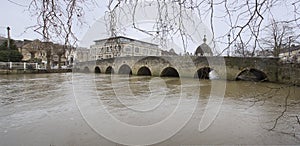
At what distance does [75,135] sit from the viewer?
165 inches

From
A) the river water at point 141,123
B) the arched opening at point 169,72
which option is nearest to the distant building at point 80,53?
the river water at point 141,123

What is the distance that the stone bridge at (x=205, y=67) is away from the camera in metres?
16.9

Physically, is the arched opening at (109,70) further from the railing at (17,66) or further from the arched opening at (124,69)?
the railing at (17,66)

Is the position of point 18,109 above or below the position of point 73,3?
below

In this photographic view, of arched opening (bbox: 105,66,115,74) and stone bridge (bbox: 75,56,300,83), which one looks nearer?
stone bridge (bbox: 75,56,300,83)

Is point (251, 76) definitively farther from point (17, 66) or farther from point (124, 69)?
point (17, 66)

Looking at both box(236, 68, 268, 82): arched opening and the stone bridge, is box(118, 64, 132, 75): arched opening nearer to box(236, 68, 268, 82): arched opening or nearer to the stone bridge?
the stone bridge

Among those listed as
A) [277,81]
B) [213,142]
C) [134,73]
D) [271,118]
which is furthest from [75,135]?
[134,73]

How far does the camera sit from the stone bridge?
1694 centimetres

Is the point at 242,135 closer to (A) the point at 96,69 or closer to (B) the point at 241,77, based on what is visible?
(B) the point at 241,77

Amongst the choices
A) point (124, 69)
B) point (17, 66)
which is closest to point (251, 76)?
point (124, 69)

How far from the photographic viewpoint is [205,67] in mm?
17984

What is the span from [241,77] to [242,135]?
17.7m

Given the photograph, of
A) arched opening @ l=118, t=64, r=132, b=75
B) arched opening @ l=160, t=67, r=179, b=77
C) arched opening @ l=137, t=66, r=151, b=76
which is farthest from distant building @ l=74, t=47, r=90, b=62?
arched opening @ l=118, t=64, r=132, b=75
